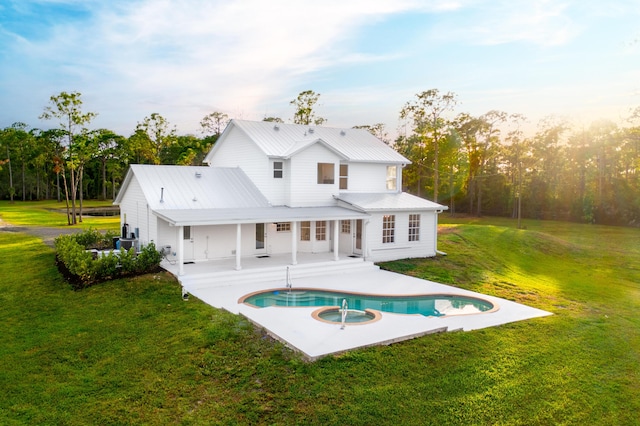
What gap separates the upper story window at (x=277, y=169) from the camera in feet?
65.5

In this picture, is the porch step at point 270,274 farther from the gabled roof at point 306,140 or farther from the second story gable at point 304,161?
the gabled roof at point 306,140

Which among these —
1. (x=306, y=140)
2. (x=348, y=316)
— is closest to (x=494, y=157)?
(x=306, y=140)

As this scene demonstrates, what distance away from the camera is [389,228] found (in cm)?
2008

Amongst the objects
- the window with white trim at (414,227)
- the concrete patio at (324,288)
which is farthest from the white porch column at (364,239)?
the window with white trim at (414,227)

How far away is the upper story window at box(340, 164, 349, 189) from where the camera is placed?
21.8m

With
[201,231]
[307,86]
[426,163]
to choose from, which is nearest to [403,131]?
[426,163]

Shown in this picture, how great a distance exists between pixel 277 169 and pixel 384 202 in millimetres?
5230

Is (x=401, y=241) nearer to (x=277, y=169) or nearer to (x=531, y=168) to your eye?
(x=277, y=169)

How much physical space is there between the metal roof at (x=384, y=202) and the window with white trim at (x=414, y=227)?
0.51 m

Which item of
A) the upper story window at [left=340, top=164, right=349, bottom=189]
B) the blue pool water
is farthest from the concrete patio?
the upper story window at [left=340, top=164, right=349, bottom=189]

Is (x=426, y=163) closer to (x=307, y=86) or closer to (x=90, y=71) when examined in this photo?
(x=307, y=86)

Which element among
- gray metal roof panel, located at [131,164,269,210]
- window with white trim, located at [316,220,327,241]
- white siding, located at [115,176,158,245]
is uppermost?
gray metal roof panel, located at [131,164,269,210]

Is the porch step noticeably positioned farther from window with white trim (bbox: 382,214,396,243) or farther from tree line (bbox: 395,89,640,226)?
tree line (bbox: 395,89,640,226)

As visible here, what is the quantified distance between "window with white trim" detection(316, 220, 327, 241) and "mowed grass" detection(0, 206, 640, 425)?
792 centimetres
